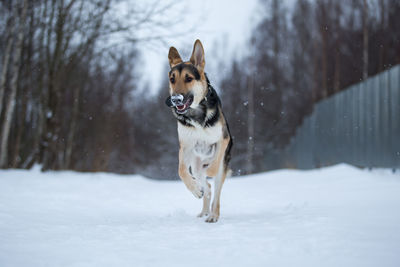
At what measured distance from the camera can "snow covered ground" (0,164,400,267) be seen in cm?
216

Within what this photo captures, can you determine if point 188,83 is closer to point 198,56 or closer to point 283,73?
point 198,56

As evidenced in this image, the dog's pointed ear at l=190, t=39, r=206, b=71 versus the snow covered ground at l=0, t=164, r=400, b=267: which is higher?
the dog's pointed ear at l=190, t=39, r=206, b=71

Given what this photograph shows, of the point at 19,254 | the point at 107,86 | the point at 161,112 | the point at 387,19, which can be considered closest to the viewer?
the point at 19,254

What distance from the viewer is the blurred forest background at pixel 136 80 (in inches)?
396

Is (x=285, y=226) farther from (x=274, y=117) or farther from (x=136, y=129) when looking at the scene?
(x=136, y=129)

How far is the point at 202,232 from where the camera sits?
3049 mm

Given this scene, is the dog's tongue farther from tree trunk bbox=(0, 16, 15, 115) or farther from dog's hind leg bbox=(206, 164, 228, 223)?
tree trunk bbox=(0, 16, 15, 115)

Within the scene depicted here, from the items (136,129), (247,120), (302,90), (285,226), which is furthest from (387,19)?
(136,129)

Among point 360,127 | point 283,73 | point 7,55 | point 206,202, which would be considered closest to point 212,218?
point 206,202

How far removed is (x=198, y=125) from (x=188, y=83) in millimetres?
499

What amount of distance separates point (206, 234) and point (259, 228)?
0.50 m

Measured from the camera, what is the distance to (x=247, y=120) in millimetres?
21734

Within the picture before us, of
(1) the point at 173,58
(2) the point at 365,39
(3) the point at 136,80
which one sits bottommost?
(3) the point at 136,80

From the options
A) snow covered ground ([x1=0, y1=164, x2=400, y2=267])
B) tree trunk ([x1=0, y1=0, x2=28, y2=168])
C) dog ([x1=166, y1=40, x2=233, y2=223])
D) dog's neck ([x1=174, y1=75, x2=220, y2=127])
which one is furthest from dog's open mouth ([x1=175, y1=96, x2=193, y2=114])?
tree trunk ([x1=0, y1=0, x2=28, y2=168])
